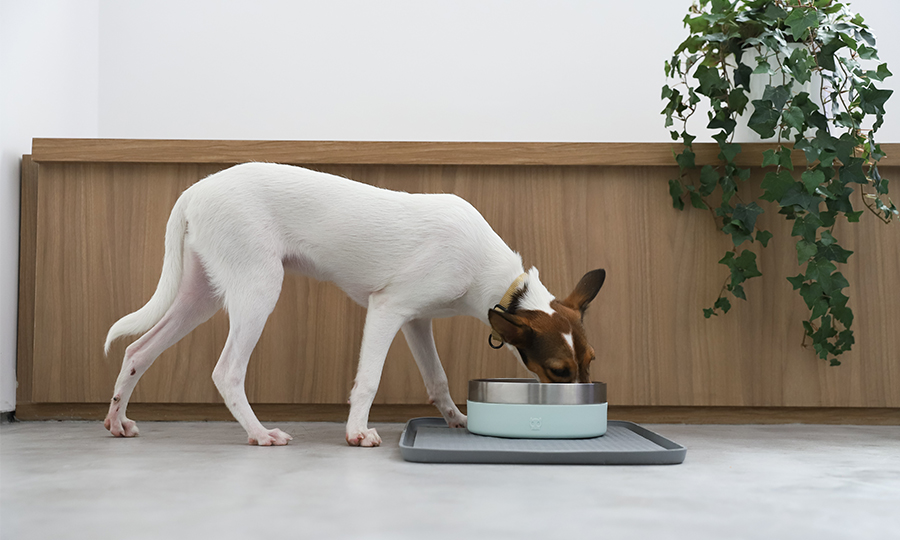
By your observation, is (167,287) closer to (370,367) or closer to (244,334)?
(244,334)

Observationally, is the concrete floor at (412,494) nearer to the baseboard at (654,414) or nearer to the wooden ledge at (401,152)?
the baseboard at (654,414)

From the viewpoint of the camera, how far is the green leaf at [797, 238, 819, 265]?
6.31 ft

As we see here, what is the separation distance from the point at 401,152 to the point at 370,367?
2.61 feet

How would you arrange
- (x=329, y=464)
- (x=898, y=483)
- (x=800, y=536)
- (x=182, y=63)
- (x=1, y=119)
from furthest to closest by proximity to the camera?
(x=182, y=63) → (x=1, y=119) → (x=329, y=464) → (x=898, y=483) → (x=800, y=536)

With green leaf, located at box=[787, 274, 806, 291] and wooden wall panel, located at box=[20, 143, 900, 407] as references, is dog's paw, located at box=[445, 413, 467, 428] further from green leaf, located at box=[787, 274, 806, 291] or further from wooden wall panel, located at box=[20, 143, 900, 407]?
green leaf, located at box=[787, 274, 806, 291]

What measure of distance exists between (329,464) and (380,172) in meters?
1.07

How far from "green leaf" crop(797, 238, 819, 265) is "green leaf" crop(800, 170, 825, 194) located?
0.50 feet

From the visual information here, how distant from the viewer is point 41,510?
3.07ft

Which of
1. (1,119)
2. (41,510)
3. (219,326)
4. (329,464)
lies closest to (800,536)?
(329,464)

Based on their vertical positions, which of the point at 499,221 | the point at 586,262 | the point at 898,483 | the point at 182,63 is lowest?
the point at 898,483

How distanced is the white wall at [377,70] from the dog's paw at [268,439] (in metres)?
A: 1.63

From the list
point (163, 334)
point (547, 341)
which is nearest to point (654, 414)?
point (547, 341)

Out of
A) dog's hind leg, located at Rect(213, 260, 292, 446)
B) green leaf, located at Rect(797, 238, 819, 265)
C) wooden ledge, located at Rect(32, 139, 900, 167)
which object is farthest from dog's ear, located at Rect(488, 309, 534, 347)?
green leaf, located at Rect(797, 238, 819, 265)

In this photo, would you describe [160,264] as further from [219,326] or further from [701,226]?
[701,226]
